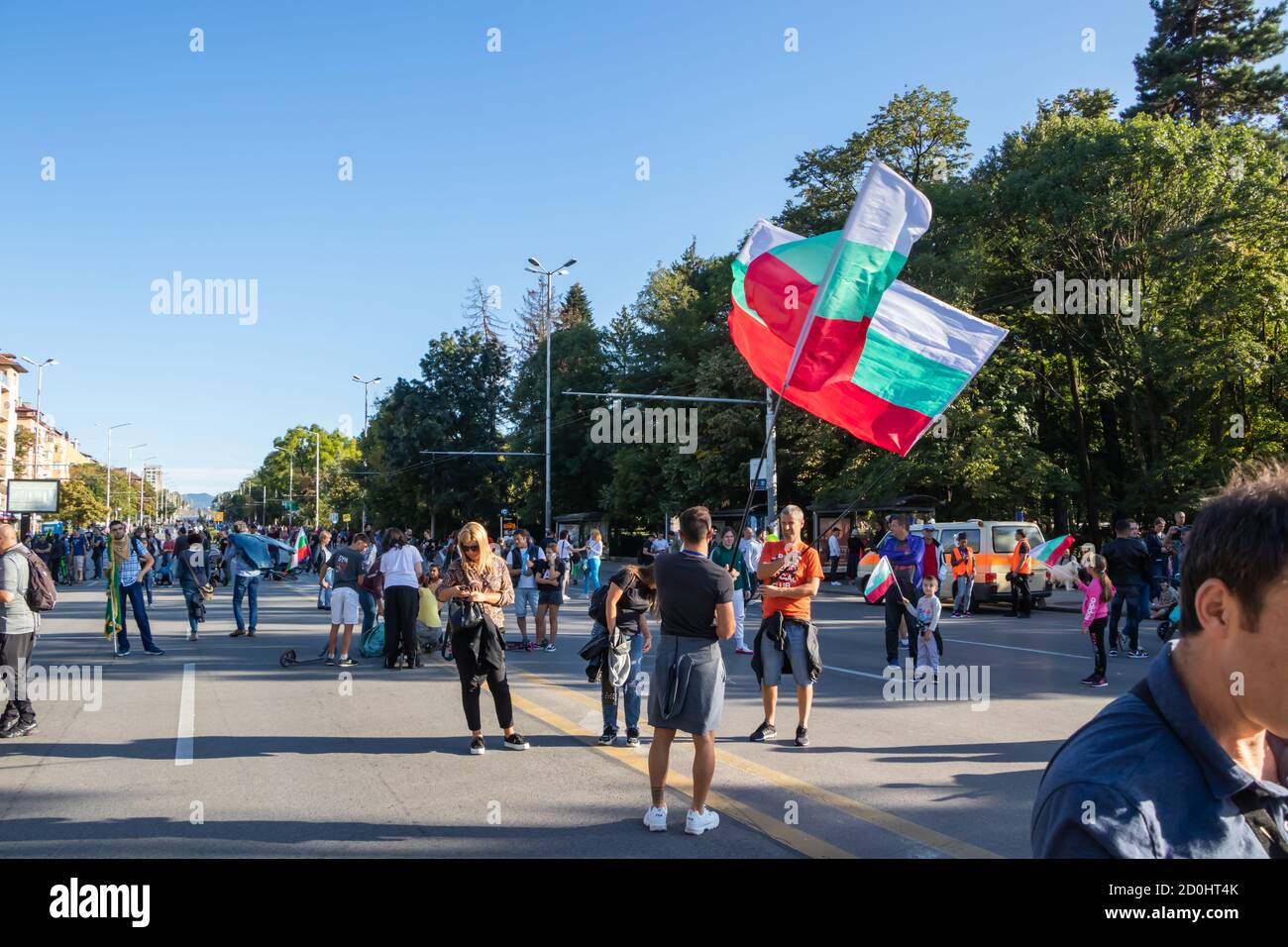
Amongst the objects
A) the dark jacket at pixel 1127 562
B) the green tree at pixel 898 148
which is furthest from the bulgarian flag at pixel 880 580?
the green tree at pixel 898 148

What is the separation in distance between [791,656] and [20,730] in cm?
651

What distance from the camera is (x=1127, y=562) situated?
13312 mm

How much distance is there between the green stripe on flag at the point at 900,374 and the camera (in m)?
7.26

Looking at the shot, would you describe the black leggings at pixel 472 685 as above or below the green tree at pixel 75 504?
below

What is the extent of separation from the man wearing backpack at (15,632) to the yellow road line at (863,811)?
19.4 feet

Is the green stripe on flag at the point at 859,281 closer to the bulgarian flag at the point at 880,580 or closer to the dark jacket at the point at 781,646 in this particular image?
the dark jacket at the point at 781,646

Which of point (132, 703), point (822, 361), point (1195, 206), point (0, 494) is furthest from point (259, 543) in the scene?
point (0, 494)

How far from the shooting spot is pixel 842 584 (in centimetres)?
3238

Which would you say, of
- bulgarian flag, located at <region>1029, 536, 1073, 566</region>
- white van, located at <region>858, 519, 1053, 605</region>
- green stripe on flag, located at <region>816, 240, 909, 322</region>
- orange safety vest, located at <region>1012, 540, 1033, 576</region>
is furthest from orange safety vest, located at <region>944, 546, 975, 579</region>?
green stripe on flag, located at <region>816, 240, 909, 322</region>

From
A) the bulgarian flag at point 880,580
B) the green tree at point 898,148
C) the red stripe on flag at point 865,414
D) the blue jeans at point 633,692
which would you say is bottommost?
the blue jeans at point 633,692

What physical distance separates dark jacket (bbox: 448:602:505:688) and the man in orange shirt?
209cm

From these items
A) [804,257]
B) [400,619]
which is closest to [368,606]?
[400,619]

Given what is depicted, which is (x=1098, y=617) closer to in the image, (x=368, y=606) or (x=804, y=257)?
(x=804, y=257)
